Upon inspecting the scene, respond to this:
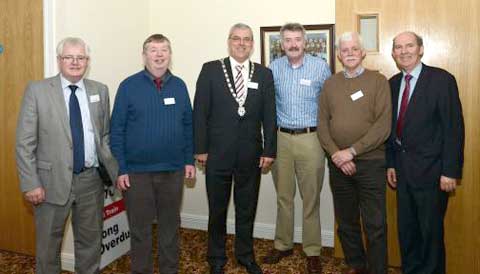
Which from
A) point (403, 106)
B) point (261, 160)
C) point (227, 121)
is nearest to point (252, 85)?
point (227, 121)

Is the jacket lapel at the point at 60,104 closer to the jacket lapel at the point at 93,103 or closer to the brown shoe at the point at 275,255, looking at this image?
the jacket lapel at the point at 93,103

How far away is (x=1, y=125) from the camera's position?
332 cm

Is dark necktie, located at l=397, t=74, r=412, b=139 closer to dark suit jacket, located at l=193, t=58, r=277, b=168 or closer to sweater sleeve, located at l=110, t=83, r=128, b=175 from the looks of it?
dark suit jacket, located at l=193, t=58, r=277, b=168

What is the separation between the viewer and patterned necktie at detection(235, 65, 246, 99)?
287 cm

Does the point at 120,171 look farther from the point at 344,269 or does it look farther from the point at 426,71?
the point at 426,71

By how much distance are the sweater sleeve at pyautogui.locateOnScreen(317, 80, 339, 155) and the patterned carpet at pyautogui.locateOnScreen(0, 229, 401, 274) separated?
3.42ft

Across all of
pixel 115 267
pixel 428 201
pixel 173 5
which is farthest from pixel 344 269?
pixel 173 5

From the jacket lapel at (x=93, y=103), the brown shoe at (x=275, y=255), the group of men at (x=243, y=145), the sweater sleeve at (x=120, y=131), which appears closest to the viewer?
the group of men at (x=243, y=145)

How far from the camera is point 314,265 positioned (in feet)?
10.2

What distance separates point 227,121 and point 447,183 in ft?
4.94

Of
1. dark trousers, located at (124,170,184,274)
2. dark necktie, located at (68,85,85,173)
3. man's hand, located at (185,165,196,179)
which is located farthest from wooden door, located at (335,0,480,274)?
dark necktie, located at (68,85,85,173)

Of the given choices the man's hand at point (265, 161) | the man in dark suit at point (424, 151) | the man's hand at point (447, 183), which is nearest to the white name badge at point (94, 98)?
the man's hand at point (265, 161)

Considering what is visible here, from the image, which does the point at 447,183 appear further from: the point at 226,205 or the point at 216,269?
the point at 216,269

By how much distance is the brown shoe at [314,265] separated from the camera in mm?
3069
